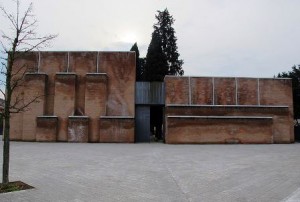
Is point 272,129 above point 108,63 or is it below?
below

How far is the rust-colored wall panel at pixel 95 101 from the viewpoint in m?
28.8

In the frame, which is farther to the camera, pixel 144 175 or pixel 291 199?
pixel 144 175

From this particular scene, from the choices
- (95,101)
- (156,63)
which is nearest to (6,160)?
(95,101)

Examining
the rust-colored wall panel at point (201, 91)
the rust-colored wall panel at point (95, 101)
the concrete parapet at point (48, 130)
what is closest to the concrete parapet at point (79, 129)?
the rust-colored wall panel at point (95, 101)

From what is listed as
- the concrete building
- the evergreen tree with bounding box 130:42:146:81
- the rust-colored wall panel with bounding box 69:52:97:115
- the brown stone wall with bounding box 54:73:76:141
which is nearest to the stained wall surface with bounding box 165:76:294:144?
the concrete building

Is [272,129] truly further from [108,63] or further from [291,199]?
[291,199]

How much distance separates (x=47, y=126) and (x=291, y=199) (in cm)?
2274

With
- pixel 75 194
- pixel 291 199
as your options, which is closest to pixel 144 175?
pixel 75 194

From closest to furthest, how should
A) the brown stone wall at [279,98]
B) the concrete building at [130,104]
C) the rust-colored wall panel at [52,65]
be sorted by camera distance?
the concrete building at [130,104], the brown stone wall at [279,98], the rust-colored wall panel at [52,65]

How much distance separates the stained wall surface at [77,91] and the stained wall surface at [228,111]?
11.7 feet

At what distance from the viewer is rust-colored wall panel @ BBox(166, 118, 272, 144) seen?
27.7 m

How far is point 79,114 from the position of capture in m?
28.9

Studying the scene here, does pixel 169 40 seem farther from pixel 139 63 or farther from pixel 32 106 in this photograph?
pixel 32 106

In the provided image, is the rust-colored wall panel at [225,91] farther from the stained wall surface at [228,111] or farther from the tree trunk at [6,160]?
the tree trunk at [6,160]
